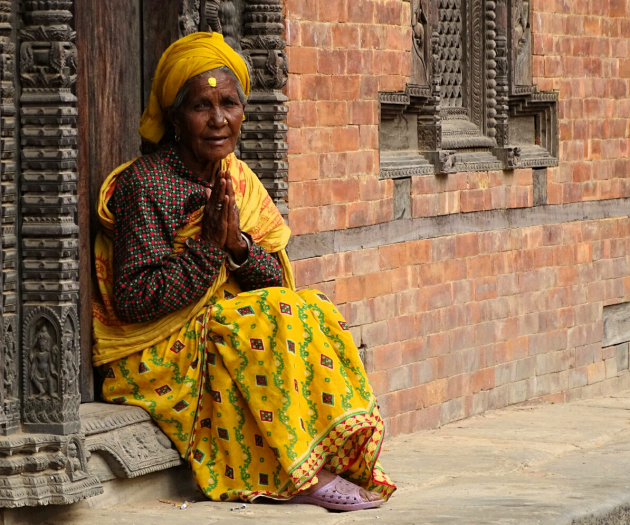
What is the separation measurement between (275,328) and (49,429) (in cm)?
96

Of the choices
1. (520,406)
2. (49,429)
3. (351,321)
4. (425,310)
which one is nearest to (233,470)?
(49,429)

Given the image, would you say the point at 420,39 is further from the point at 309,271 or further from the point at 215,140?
the point at 215,140

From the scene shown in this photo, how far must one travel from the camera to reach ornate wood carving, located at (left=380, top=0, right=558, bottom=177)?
8.45 meters

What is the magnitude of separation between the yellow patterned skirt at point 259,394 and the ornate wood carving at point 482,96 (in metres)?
2.68

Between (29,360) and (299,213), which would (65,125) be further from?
(299,213)

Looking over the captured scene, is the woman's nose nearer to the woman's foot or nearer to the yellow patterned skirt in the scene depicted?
the yellow patterned skirt

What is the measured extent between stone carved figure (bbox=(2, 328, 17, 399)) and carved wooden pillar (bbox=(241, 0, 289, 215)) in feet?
6.52

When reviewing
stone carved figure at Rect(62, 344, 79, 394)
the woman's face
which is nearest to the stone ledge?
stone carved figure at Rect(62, 344, 79, 394)

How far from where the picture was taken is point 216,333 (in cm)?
586

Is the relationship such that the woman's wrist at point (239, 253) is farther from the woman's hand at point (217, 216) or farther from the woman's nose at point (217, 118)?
the woman's nose at point (217, 118)

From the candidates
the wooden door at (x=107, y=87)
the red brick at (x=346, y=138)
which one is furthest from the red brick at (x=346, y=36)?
the wooden door at (x=107, y=87)

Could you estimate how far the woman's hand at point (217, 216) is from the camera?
578 centimetres

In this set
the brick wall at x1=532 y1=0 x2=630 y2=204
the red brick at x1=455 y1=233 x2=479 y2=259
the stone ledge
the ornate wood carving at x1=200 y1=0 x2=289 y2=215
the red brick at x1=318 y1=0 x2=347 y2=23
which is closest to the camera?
the stone ledge

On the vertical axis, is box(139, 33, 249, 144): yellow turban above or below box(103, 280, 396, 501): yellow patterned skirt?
above
